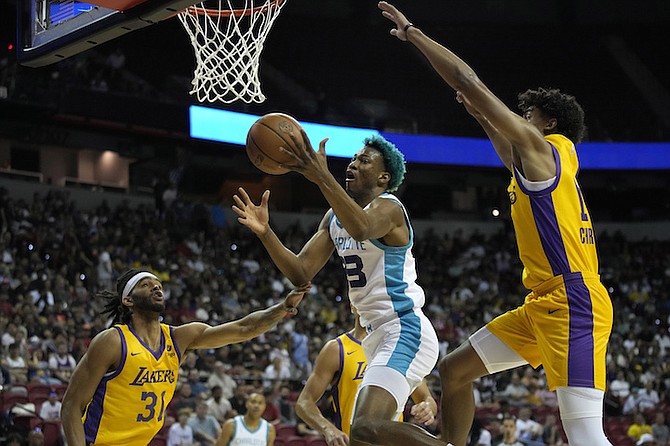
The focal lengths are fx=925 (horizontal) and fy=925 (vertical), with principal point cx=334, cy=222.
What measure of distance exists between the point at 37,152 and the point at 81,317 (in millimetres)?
8283

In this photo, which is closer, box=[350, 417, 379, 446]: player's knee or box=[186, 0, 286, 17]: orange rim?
box=[350, 417, 379, 446]: player's knee

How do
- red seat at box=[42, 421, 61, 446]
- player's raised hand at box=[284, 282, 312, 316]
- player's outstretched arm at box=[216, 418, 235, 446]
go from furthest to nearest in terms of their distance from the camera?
red seat at box=[42, 421, 61, 446] < player's outstretched arm at box=[216, 418, 235, 446] < player's raised hand at box=[284, 282, 312, 316]

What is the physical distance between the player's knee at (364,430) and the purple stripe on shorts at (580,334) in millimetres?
921

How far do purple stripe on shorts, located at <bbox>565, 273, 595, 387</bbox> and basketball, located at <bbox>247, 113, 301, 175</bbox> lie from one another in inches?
58.6

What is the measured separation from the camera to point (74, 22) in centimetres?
605

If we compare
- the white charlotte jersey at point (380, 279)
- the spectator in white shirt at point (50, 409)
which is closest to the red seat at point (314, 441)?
the spectator in white shirt at point (50, 409)

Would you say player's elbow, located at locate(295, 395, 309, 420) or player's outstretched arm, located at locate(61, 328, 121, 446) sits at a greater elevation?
player's outstretched arm, located at locate(61, 328, 121, 446)

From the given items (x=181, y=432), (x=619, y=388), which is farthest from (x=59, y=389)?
(x=619, y=388)

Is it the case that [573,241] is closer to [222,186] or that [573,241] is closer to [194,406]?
[194,406]

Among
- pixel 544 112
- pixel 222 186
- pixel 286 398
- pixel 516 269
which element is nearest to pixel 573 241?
pixel 544 112

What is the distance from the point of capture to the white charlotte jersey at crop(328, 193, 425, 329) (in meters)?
4.70

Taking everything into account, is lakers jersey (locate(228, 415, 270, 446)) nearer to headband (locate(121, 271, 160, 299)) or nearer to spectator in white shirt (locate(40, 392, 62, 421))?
spectator in white shirt (locate(40, 392, 62, 421))

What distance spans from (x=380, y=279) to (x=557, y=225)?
0.96m

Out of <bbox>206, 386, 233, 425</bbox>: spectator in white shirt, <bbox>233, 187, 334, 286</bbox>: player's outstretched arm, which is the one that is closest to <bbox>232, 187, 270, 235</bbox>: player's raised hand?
<bbox>233, 187, 334, 286</bbox>: player's outstretched arm
